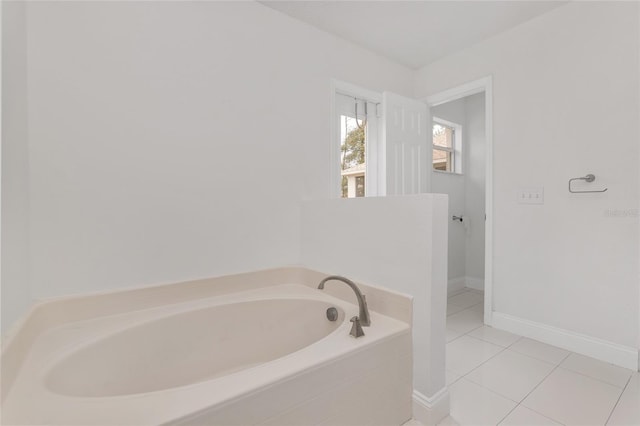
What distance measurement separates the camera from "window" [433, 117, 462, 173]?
3732 mm

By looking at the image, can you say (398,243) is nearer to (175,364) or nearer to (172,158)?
(175,364)

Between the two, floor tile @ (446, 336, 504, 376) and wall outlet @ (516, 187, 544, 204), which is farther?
wall outlet @ (516, 187, 544, 204)

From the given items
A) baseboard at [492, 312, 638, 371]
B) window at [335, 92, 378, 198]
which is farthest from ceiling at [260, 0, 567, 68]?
baseboard at [492, 312, 638, 371]

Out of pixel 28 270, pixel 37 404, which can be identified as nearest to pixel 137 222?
pixel 28 270

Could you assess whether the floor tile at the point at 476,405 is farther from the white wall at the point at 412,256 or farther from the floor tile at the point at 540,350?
the floor tile at the point at 540,350

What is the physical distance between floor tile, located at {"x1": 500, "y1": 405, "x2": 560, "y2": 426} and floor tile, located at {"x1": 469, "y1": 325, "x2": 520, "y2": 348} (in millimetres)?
809

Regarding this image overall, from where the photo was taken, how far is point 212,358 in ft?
5.18

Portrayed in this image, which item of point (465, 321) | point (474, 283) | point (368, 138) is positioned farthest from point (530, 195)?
point (474, 283)

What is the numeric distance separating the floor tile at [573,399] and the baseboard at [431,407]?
0.47 meters

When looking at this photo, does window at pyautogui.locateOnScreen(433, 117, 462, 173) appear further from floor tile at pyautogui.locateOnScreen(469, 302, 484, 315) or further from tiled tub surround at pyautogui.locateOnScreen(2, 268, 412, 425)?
tiled tub surround at pyautogui.locateOnScreen(2, 268, 412, 425)

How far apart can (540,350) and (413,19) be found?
8.73 feet

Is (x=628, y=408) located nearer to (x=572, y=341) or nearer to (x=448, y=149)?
(x=572, y=341)

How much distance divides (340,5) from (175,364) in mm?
2508

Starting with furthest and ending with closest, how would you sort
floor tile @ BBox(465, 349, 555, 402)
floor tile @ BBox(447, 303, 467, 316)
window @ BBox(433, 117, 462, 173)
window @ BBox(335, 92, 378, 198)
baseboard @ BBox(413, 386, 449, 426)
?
window @ BBox(433, 117, 462, 173)
floor tile @ BBox(447, 303, 467, 316)
window @ BBox(335, 92, 378, 198)
floor tile @ BBox(465, 349, 555, 402)
baseboard @ BBox(413, 386, 449, 426)
